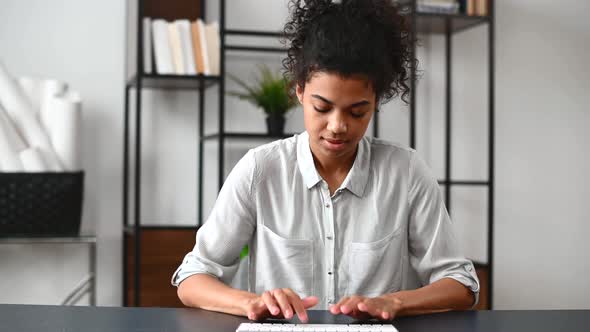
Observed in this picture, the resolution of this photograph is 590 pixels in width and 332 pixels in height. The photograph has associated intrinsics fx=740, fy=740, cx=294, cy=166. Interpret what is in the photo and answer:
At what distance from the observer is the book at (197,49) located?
110 inches

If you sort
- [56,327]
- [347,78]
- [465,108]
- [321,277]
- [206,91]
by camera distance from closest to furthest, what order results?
[56,327] → [347,78] → [321,277] → [206,91] → [465,108]

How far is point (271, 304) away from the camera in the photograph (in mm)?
1130

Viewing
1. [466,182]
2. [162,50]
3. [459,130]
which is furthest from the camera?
[459,130]

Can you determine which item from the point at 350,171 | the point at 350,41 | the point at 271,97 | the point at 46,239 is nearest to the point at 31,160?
the point at 46,239

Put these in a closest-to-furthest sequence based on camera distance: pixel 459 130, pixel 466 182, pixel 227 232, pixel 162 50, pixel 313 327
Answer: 1. pixel 313 327
2. pixel 227 232
3. pixel 162 50
4. pixel 466 182
5. pixel 459 130

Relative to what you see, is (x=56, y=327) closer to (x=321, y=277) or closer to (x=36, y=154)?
(x=321, y=277)

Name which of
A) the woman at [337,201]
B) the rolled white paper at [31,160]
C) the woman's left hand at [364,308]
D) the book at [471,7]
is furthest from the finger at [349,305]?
the book at [471,7]

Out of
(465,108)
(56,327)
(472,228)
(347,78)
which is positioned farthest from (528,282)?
(56,327)

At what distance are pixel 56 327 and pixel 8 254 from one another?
77.2 inches

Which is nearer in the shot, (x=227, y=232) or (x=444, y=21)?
Result: (x=227, y=232)

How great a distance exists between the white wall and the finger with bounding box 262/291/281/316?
6.44ft

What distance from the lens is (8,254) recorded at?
2863 millimetres

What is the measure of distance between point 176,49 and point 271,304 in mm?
1827

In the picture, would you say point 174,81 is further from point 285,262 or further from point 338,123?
point 338,123
